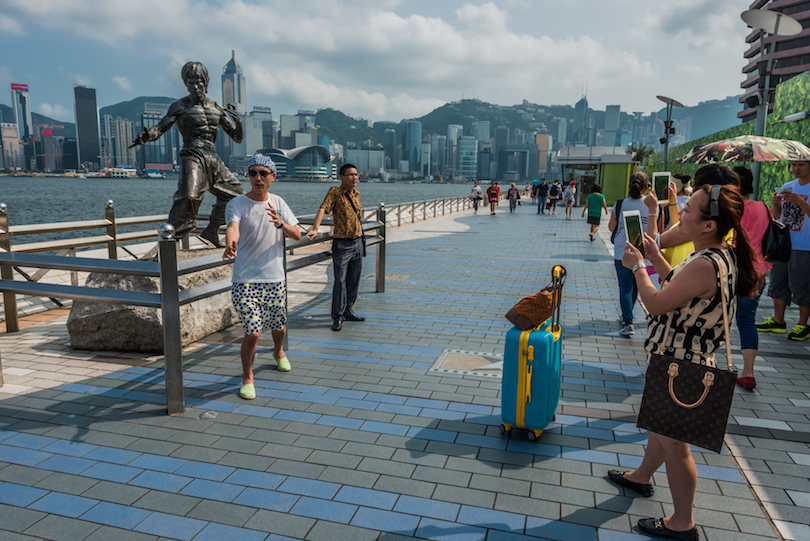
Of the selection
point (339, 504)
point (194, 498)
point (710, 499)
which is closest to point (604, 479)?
point (710, 499)

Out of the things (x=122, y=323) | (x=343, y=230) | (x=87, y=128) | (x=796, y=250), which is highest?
A: (x=87, y=128)

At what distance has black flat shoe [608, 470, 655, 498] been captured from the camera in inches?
119

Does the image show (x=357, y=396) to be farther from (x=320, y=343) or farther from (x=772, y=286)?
(x=772, y=286)

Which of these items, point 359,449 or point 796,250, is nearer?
point 359,449

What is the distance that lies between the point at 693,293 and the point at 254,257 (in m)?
3.16

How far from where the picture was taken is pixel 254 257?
14.1 feet

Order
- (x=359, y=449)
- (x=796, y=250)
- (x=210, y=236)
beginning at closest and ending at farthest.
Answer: (x=359, y=449), (x=796, y=250), (x=210, y=236)

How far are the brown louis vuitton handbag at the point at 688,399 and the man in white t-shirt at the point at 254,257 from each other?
292 cm

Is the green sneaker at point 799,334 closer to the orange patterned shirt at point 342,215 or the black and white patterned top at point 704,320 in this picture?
the black and white patterned top at point 704,320

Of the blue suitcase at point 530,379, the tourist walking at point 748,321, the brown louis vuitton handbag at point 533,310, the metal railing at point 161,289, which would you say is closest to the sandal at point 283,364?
the metal railing at point 161,289

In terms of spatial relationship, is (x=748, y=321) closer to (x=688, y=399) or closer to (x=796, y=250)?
(x=796, y=250)

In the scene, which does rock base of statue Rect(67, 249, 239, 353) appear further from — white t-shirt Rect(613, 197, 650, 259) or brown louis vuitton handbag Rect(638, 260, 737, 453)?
white t-shirt Rect(613, 197, 650, 259)

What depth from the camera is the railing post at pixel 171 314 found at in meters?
3.73

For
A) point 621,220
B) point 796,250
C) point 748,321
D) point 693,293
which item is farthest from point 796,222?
point 693,293
